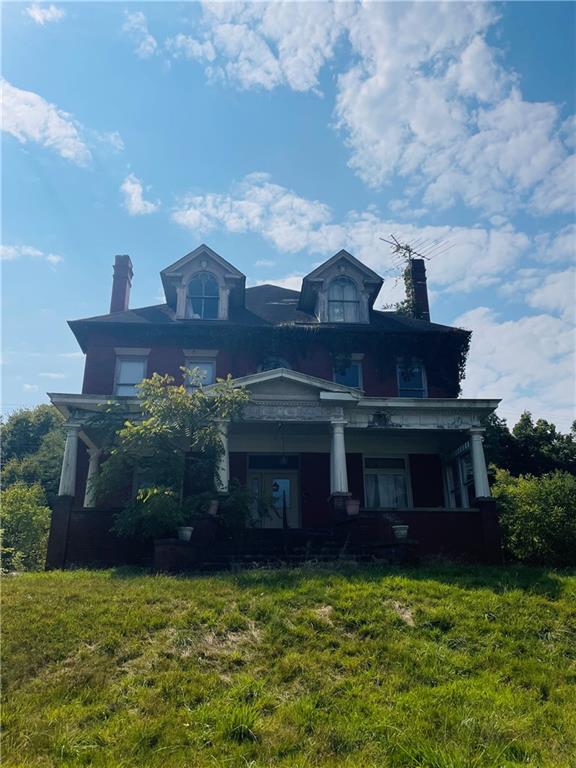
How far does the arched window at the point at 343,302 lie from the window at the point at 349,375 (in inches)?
65.8

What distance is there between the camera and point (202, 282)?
68.6 ft

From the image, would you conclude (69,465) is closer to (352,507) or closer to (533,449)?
(352,507)

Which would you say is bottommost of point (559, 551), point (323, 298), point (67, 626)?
point (67, 626)

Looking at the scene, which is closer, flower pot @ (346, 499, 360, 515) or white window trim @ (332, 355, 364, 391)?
flower pot @ (346, 499, 360, 515)

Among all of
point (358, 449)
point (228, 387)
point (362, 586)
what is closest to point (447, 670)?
point (362, 586)

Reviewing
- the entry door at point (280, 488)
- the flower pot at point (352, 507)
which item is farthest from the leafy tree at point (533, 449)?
the flower pot at point (352, 507)

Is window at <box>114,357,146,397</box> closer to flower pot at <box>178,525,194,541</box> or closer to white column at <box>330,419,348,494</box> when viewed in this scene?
white column at <box>330,419,348,494</box>

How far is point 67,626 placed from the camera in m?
8.01

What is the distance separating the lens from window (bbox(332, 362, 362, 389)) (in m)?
20.2

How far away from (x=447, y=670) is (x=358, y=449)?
39.6 ft

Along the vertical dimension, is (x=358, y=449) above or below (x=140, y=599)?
above

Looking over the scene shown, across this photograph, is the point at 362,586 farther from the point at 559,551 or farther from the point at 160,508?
the point at 559,551

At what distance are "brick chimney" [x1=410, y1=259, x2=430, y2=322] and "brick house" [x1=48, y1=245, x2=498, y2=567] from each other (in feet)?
3.95

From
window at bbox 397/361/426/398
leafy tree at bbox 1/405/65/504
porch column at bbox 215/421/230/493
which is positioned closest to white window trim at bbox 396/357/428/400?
window at bbox 397/361/426/398
